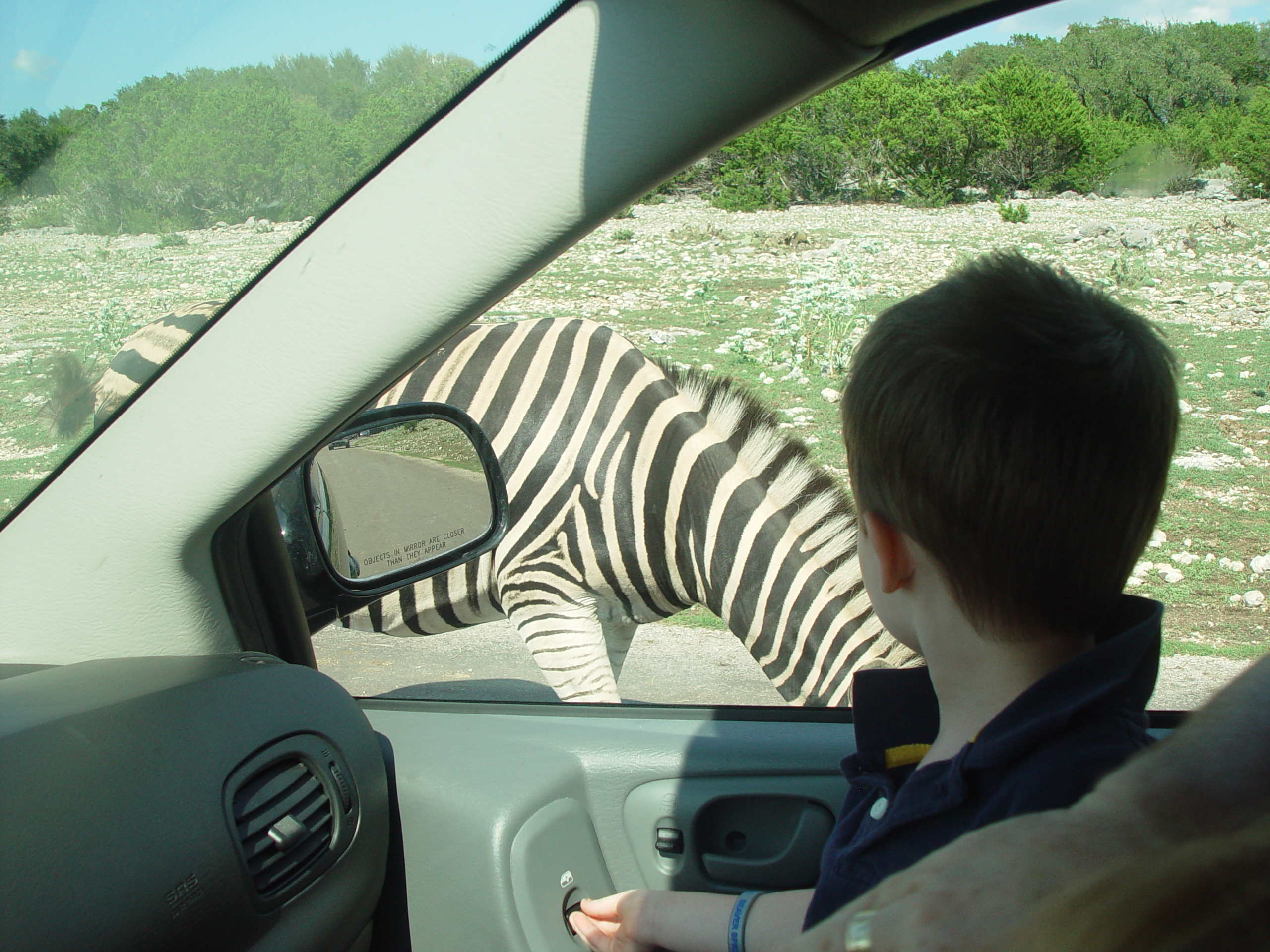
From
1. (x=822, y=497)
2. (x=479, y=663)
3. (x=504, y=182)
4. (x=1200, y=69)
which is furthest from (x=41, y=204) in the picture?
(x=1200, y=69)

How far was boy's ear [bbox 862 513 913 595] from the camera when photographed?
101 cm

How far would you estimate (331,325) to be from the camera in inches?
42.3

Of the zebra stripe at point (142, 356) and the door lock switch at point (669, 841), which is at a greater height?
the zebra stripe at point (142, 356)

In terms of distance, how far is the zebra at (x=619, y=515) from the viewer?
2367 millimetres

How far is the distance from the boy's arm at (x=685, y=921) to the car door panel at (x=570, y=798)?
12cm

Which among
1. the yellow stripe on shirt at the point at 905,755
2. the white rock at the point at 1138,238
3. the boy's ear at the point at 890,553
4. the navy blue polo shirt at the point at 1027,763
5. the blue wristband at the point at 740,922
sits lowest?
the blue wristband at the point at 740,922

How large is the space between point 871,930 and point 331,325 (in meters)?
0.90

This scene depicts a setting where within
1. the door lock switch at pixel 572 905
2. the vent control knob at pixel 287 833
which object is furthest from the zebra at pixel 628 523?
the vent control knob at pixel 287 833

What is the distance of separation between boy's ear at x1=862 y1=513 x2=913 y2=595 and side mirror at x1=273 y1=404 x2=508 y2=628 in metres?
0.95

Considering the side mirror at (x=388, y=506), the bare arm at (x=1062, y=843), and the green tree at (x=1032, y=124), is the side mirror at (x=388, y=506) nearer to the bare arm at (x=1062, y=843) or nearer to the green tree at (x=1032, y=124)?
the bare arm at (x=1062, y=843)

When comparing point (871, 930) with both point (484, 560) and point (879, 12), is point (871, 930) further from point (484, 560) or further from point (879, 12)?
point (484, 560)

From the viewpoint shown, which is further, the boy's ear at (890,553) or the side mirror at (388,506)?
the side mirror at (388,506)

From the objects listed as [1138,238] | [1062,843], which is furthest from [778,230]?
[1062,843]

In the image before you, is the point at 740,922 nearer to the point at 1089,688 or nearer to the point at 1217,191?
the point at 1089,688
